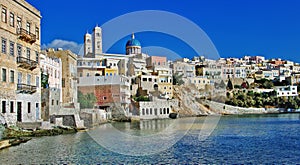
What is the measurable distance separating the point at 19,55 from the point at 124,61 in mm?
54728

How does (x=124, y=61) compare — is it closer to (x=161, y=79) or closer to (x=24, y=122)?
(x=161, y=79)

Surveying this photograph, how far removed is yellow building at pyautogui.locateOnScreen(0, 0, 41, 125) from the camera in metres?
26.7

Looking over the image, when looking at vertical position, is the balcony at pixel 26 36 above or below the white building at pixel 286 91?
above

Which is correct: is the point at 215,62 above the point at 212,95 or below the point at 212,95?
above

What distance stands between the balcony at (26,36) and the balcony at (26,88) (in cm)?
370

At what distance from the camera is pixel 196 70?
387 ft

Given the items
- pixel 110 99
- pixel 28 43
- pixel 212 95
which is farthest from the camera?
pixel 212 95

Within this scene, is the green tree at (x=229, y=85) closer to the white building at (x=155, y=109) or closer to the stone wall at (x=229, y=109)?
the stone wall at (x=229, y=109)

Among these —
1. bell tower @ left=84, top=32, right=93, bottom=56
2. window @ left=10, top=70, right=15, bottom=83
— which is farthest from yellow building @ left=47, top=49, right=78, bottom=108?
bell tower @ left=84, top=32, right=93, bottom=56

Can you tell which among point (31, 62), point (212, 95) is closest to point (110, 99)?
point (31, 62)

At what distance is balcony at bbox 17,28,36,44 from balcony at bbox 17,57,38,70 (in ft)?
5.41

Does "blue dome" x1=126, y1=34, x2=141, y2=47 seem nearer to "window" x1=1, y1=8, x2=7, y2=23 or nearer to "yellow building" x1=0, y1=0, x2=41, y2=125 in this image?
"yellow building" x1=0, y1=0, x2=41, y2=125

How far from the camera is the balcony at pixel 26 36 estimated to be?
28.8 metres

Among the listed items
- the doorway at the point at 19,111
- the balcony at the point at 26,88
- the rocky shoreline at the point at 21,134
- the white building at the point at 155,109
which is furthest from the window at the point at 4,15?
the white building at the point at 155,109
